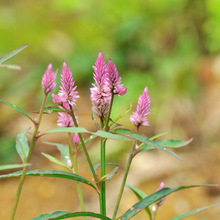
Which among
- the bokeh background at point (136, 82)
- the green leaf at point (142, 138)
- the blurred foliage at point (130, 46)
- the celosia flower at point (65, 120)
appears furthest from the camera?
the blurred foliage at point (130, 46)

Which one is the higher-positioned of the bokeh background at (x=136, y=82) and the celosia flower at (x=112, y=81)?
the bokeh background at (x=136, y=82)

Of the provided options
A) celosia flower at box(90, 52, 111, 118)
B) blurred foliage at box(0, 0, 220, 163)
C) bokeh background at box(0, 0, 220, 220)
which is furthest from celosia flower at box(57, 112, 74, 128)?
blurred foliage at box(0, 0, 220, 163)

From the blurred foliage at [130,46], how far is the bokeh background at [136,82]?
0.03ft

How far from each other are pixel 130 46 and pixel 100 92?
365 cm

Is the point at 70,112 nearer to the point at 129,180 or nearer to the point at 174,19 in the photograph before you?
the point at 129,180

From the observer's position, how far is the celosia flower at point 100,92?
750mm

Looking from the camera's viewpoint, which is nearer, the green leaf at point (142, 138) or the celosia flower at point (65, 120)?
the green leaf at point (142, 138)

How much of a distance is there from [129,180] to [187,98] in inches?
37.7

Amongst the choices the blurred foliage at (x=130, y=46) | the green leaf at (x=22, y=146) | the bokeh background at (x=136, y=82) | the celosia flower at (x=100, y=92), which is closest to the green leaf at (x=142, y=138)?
the celosia flower at (x=100, y=92)

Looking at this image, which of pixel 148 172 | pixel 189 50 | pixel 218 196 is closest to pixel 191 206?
pixel 218 196

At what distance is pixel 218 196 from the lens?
2.63m

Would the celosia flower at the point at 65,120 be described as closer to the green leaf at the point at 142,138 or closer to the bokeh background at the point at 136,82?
the green leaf at the point at 142,138

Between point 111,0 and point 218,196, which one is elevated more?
point 111,0

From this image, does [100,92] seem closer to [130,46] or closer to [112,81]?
[112,81]
